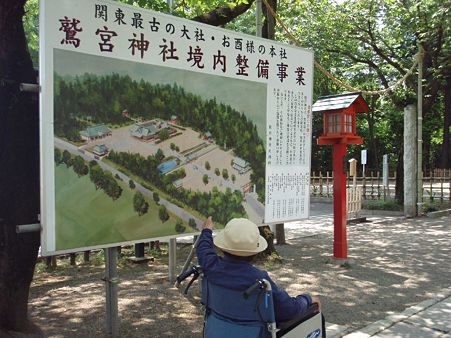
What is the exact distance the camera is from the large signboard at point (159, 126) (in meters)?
3.43

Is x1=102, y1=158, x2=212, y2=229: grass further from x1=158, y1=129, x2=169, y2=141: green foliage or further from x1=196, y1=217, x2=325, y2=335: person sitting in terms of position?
x1=196, y1=217, x2=325, y2=335: person sitting

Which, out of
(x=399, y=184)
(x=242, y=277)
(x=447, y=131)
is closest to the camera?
(x=242, y=277)

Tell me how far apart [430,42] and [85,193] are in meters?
15.7

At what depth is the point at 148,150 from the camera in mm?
4008

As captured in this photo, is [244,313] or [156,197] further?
[156,197]

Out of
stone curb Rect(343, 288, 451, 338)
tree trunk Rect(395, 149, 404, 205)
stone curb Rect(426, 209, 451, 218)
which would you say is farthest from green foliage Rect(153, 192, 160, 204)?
tree trunk Rect(395, 149, 404, 205)

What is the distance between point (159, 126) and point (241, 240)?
1.93m

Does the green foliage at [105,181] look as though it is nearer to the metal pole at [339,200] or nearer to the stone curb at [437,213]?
the metal pole at [339,200]

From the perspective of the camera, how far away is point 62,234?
342 cm

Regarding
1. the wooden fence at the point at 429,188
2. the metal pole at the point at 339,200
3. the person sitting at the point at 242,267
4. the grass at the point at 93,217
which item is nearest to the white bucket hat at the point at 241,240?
the person sitting at the point at 242,267

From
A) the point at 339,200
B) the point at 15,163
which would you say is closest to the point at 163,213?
the point at 15,163

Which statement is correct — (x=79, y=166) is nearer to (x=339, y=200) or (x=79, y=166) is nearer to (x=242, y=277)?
(x=242, y=277)

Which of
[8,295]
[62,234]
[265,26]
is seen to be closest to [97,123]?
[62,234]

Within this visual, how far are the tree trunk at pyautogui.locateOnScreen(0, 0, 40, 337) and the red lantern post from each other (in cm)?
481
